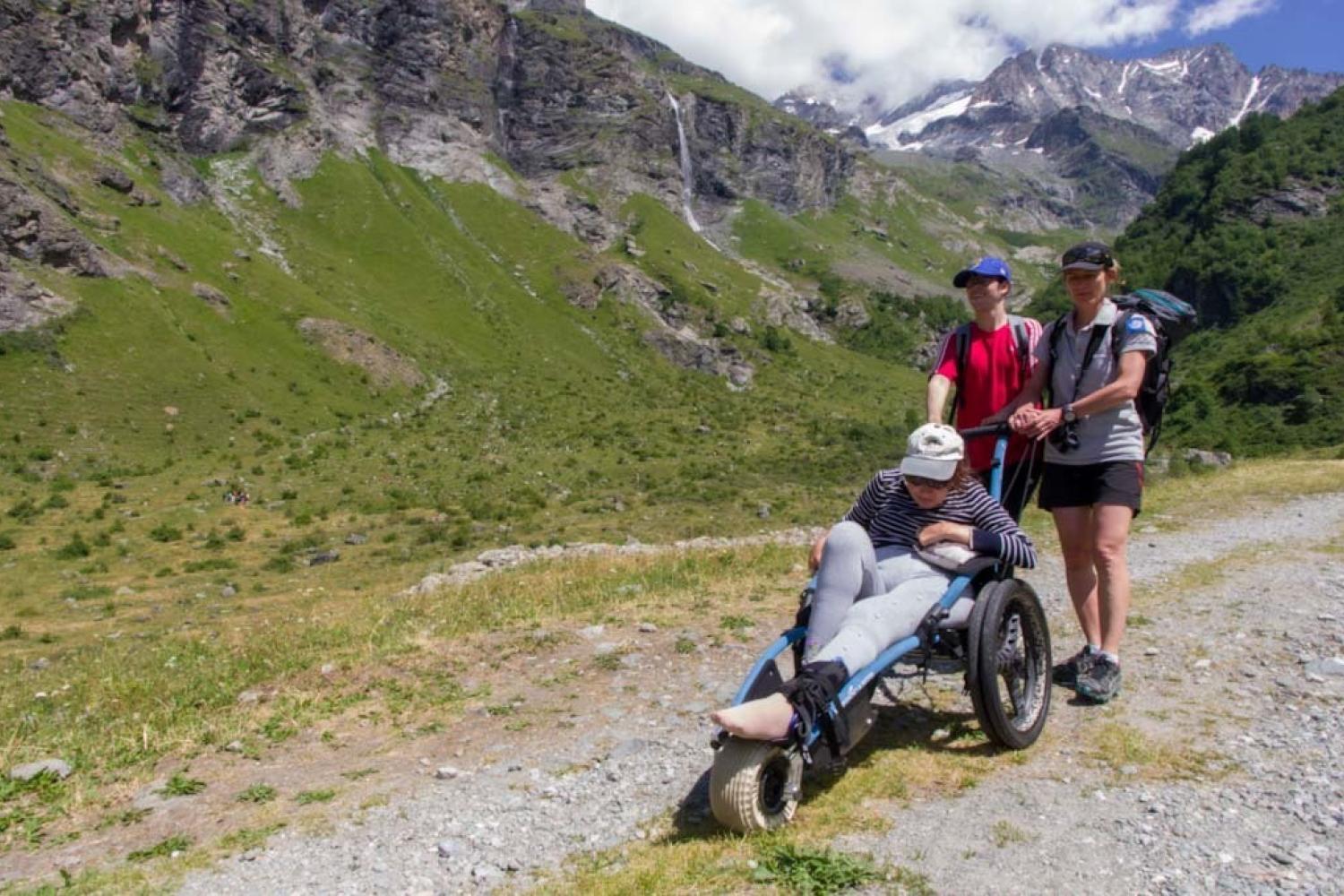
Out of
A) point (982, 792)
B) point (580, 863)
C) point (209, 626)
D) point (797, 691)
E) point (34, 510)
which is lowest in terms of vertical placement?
point (34, 510)

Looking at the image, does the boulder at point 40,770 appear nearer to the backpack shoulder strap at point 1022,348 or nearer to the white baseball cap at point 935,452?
the white baseball cap at point 935,452

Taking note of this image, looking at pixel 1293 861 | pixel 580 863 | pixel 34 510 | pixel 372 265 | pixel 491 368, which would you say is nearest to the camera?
pixel 1293 861

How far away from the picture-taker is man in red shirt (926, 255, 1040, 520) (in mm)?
7984

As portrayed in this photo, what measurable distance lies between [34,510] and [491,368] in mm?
50853

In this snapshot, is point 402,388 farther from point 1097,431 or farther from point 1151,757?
point 1151,757

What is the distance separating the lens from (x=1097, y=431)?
7.48m

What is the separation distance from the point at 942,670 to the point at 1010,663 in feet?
2.07

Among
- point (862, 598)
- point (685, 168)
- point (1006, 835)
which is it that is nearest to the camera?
point (1006, 835)

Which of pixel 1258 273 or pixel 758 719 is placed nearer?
pixel 758 719

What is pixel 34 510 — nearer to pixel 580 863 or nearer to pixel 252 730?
pixel 252 730

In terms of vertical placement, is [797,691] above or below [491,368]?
above

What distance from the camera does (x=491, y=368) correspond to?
81.8 metres

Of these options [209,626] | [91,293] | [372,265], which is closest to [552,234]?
[372,265]

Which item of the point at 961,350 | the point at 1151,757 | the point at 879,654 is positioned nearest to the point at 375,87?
the point at 961,350
